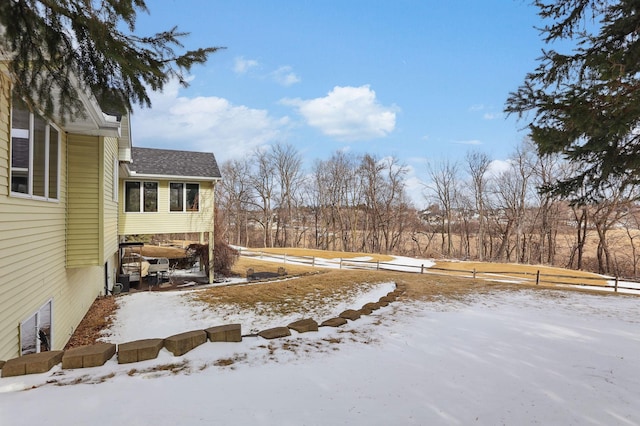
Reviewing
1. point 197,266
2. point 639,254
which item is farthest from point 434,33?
point 639,254

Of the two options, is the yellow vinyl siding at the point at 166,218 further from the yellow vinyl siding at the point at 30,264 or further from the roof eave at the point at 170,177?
the yellow vinyl siding at the point at 30,264

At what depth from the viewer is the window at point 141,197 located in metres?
13.0

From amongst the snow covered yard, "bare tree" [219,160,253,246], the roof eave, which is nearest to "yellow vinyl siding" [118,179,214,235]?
the roof eave

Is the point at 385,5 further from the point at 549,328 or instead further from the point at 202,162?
the point at 202,162

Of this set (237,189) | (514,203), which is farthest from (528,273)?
(237,189)

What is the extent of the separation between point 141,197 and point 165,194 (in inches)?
35.3

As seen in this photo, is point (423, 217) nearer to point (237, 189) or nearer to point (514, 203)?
point (514, 203)

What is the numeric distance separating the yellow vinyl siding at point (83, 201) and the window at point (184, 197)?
7.58 m

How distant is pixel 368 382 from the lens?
11.8 feet

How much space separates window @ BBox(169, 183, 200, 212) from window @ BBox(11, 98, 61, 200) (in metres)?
8.39

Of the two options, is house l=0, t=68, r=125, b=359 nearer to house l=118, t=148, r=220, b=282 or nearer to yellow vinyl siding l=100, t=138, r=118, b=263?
yellow vinyl siding l=100, t=138, r=118, b=263

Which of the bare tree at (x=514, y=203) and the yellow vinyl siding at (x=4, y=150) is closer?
the yellow vinyl siding at (x=4, y=150)

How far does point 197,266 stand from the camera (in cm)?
1852

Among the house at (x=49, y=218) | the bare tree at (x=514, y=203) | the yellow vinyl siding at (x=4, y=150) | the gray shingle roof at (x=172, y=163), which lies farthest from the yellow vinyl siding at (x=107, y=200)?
the bare tree at (x=514, y=203)
